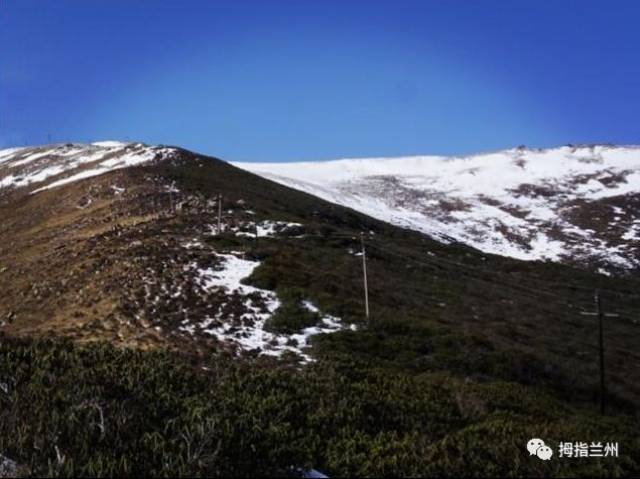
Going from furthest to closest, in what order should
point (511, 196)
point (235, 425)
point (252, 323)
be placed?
point (511, 196)
point (252, 323)
point (235, 425)

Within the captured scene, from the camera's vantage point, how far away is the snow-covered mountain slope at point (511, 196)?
3671 inches

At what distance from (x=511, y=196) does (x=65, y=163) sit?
8384 cm

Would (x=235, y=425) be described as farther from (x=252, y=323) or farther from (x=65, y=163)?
(x=65, y=163)

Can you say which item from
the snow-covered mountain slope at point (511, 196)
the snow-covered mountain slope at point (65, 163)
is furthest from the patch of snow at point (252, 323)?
the snow-covered mountain slope at point (511, 196)

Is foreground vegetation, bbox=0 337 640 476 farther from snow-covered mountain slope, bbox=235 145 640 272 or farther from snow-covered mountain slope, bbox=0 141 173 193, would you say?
snow-covered mountain slope, bbox=235 145 640 272

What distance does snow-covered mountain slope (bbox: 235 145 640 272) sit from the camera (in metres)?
93.2

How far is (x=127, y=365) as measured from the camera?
15062 millimetres

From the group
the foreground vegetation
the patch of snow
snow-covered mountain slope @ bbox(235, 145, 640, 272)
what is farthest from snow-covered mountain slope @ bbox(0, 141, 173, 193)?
the foreground vegetation

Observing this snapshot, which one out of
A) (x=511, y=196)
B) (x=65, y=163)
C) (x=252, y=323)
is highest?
(x=65, y=163)

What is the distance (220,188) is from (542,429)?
52.1 meters

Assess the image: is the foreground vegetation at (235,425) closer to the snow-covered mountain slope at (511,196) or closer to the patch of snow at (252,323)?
the patch of snow at (252,323)

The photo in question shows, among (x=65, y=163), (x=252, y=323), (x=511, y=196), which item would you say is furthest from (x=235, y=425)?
(x=511, y=196)

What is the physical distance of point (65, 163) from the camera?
10144 cm

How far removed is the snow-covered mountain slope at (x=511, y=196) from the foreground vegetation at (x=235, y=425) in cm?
6905
